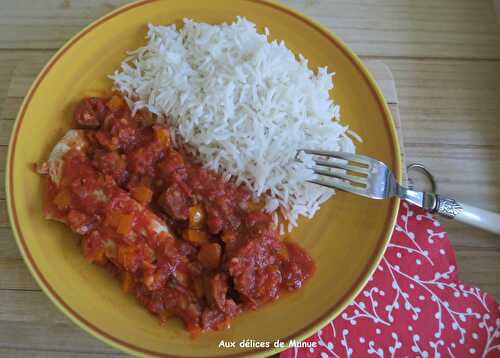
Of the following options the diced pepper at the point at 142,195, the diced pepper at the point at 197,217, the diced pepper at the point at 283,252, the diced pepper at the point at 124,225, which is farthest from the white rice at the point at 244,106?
the diced pepper at the point at 124,225

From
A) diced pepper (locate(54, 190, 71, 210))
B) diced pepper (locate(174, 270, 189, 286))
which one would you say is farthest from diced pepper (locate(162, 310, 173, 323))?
diced pepper (locate(54, 190, 71, 210))

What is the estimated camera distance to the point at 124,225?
7.00 ft

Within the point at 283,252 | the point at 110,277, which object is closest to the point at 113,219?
the point at 110,277

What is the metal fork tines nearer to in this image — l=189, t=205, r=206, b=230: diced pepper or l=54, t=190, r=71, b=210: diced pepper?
l=189, t=205, r=206, b=230: diced pepper

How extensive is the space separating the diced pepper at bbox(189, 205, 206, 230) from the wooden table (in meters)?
0.82

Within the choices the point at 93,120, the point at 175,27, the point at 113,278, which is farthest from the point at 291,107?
the point at 113,278

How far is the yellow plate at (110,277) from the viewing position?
209 centimetres

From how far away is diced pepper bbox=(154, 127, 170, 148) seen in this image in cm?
243

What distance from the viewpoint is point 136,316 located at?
6.99ft

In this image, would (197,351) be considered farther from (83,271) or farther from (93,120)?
(93,120)

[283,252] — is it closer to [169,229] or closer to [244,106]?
[169,229]

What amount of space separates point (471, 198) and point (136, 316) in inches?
83.6

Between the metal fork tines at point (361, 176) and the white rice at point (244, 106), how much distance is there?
0.41ft

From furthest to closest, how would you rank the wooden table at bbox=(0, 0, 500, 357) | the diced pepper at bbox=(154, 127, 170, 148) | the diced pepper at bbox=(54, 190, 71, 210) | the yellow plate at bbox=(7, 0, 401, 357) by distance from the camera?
the diced pepper at bbox=(154, 127, 170, 148), the wooden table at bbox=(0, 0, 500, 357), the diced pepper at bbox=(54, 190, 71, 210), the yellow plate at bbox=(7, 0, 401, 357)
